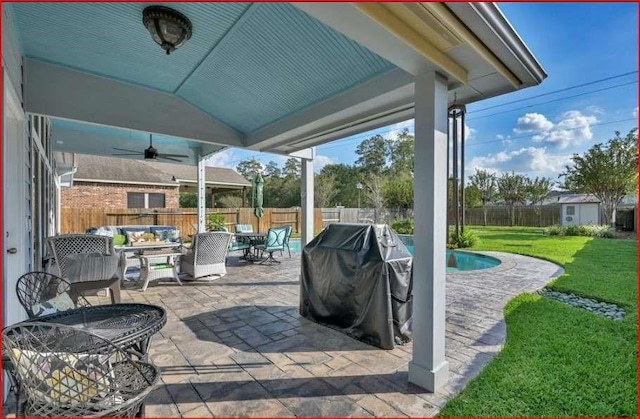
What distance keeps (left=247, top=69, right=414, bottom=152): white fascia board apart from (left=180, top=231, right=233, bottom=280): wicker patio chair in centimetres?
219

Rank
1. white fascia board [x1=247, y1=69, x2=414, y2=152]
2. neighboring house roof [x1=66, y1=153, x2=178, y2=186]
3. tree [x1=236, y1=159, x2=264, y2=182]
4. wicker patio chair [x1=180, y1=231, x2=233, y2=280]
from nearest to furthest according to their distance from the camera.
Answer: white fascia board [x1=247, y1=69, x2=414, y2=152]
wicker patio chair [x1=180, y1=231, x2=233, y2=280]
neighboring house roof [x1=66, y1=153, x2=178, y2=186]
tree [x1=236, y1=159, x2=264, y2=182]

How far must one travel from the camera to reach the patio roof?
2084 mm

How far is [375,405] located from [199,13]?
12.2 feet

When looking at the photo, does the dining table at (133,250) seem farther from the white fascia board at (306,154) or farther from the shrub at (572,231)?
the shrub at (572,231)

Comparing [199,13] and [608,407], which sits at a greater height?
[199,13]

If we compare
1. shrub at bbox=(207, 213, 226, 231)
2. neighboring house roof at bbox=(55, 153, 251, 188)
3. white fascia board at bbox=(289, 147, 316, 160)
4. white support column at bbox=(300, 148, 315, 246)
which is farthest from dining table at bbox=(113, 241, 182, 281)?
neighboring house roof at bbox=(55, 153, 251, 188)

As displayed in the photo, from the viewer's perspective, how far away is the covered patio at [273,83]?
2229mm

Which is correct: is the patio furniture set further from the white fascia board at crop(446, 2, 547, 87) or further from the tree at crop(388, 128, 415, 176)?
the tree at crop(388, 128, 415, 176)

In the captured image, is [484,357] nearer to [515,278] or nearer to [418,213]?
[418,213]

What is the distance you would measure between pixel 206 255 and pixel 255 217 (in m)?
9.95

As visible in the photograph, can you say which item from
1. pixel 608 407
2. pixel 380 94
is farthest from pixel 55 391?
pixel 608 407

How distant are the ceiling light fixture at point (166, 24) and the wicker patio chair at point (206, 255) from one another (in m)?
3.79

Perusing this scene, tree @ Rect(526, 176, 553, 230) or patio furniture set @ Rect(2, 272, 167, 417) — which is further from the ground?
tree @ Rect(526, 176, 553, 230)

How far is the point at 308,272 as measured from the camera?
4.24m
